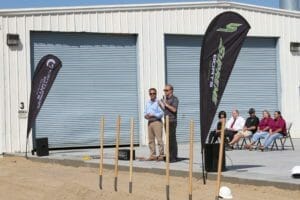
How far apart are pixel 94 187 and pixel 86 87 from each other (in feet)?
35.0

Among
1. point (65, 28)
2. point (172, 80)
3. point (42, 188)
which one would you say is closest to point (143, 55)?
point (172, 80)

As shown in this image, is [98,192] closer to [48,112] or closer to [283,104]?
[48,112]

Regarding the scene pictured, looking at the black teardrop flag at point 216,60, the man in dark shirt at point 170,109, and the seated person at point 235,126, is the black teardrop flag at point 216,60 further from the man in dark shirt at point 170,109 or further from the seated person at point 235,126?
the seated person at point 235,126

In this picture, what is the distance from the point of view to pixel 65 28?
2153cm

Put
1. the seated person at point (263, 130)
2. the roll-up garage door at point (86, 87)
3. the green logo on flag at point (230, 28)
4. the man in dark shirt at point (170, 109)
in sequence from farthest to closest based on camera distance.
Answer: the roll-up garage door at point (86, 87)
the seated person at point (263, 130)
the man in dark shirt at point (170, 109)
the green logo on flag at point (230, 28)

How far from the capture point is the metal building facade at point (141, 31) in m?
20.6

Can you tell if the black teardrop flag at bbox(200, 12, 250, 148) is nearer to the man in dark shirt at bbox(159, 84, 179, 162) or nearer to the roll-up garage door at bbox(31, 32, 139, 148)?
the man in dark shirt at bbox(159, 84, 179, 162)

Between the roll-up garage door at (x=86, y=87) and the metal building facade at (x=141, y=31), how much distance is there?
1.08 ft

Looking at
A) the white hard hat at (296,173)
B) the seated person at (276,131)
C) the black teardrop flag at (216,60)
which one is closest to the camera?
the white hard hat at (296,173)

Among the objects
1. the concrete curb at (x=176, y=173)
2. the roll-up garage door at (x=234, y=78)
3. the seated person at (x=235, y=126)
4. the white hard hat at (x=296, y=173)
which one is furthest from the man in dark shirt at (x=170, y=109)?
the roll-up garage door at (x=234, y=78)

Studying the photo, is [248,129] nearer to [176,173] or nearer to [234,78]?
[234,78]

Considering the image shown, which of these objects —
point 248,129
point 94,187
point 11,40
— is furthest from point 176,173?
point 11,40

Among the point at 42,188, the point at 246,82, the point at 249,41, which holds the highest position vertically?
the point at 249,41

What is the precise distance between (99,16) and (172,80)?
355cm
